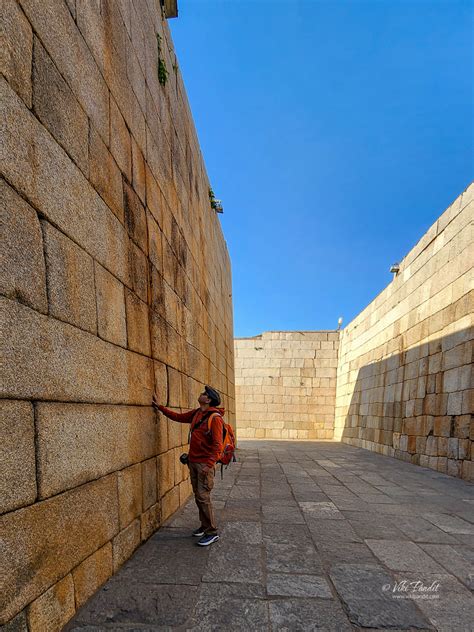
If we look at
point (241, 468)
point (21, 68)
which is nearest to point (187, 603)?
point (21, 68)

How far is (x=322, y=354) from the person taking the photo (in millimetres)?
16312

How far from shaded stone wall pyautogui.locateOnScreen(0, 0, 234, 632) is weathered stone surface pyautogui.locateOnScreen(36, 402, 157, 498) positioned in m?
0.01

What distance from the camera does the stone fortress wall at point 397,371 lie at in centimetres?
645

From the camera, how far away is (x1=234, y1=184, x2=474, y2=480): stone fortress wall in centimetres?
645

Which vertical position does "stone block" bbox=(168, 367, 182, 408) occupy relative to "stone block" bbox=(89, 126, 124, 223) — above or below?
below

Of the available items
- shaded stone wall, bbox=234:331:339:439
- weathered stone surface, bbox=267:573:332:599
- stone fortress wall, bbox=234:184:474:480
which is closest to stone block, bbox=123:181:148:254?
weathered stone surface, bbox=267:573:332:599

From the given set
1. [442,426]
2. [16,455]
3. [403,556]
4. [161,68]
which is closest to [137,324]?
[16,455]

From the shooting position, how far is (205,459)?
312cm

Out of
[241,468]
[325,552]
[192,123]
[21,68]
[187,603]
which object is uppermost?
[192,123]

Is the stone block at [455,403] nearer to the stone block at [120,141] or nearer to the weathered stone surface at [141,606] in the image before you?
the weathered stone surface at [141,606]

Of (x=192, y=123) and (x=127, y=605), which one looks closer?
(x=127, y=605)

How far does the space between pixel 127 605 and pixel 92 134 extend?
9.61ft

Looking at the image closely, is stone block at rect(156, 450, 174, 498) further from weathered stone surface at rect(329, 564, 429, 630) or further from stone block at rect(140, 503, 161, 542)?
weathered stone surface at rect(329, 564, 429, 630)

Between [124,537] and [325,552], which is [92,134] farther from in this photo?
[325,552]
